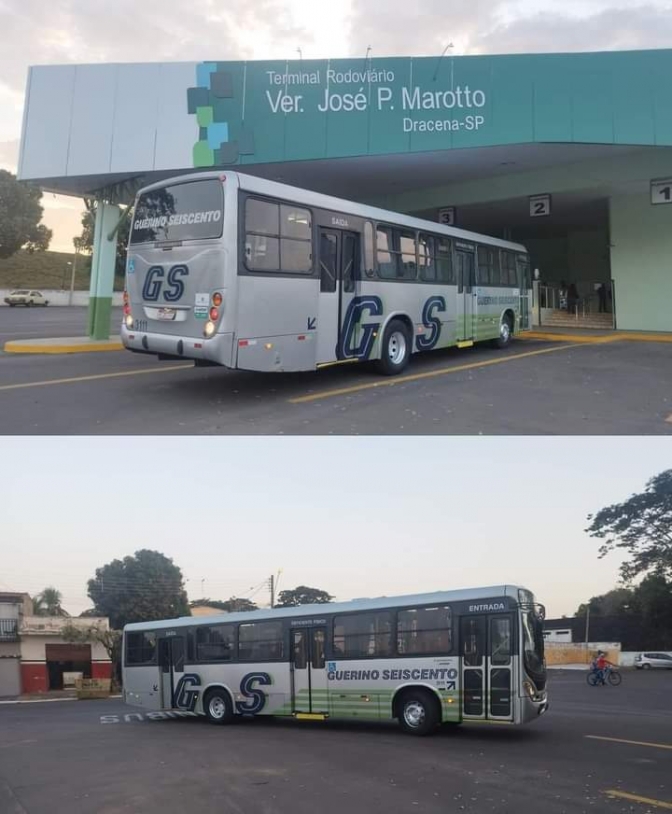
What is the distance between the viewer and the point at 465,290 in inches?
750

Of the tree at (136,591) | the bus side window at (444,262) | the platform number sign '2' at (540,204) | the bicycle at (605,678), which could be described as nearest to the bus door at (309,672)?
the bus side window at (444,262)

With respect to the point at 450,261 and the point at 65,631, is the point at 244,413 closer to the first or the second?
the point at 450,261

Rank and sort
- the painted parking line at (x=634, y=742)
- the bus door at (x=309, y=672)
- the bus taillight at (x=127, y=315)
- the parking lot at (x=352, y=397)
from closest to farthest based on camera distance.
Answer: the painted parking line at (x=634, y=742) → the parking lot at (x=352, y=397) → the bus taillight at (x=127, y=315) → the bus door at (x=309, y=672)

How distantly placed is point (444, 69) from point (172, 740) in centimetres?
1505

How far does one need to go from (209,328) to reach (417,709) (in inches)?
264

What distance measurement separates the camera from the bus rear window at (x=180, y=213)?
1222 centimetres

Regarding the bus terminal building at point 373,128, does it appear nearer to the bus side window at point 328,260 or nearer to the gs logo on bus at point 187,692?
the bus side window at point 328,260

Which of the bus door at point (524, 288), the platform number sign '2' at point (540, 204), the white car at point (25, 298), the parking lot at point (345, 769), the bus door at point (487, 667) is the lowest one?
the parking lot at point (345, 769)

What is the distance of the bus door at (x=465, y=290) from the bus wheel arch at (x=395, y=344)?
2647mm

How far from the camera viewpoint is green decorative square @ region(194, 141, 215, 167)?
19.2 m

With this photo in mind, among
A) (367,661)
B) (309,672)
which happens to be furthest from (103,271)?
(367,661)

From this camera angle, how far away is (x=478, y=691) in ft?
39.0

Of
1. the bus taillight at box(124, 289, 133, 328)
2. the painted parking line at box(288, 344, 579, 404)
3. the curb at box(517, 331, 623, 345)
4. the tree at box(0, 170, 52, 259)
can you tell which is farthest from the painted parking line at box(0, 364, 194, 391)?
the tree at box(0, 170, 52, 259)

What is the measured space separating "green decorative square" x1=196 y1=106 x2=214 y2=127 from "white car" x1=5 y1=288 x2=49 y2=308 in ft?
141
